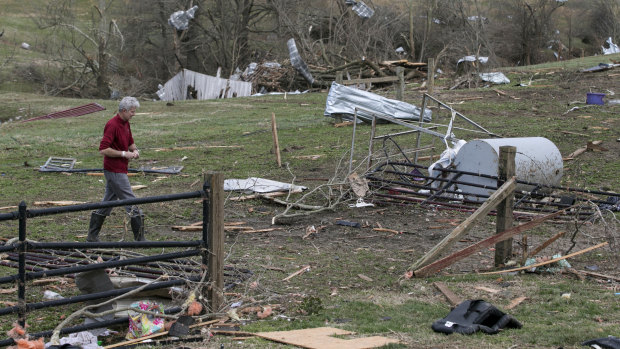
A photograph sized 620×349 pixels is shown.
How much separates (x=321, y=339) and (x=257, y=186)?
6921 millimetres

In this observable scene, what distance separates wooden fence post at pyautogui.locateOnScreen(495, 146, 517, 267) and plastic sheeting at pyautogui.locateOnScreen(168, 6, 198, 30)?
33.1 m

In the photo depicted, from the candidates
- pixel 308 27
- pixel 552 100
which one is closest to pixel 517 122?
pixel 552 100

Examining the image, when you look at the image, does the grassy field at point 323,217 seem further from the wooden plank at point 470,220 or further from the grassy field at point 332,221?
the wooden plank at point 470,220

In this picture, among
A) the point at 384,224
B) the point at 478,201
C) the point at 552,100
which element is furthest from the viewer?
the point at 552,100

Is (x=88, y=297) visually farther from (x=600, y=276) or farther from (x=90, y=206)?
(x=600, y=276)

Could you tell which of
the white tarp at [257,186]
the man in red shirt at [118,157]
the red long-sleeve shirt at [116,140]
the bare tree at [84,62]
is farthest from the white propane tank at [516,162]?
the bare tree at [84,62]

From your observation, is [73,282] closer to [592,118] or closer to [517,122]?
[517,122]

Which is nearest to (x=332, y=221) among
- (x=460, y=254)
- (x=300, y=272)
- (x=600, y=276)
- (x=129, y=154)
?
(x=300, y=272)

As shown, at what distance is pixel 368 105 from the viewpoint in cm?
1781

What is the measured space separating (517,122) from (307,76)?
14.8 metres

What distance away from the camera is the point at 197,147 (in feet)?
53.6

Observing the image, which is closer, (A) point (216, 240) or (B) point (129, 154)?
(A) point (216, 240)

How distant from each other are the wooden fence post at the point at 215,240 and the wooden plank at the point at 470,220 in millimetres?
2329

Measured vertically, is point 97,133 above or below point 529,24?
below
